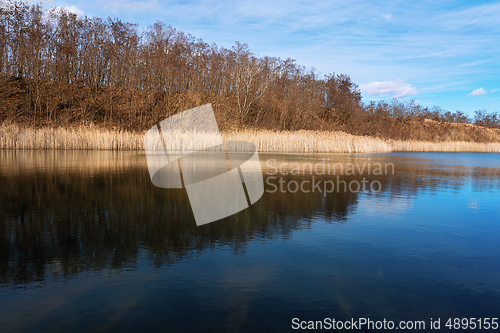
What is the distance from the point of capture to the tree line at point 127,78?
28500 millimetres

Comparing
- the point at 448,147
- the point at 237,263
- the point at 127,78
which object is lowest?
the point at 237,263

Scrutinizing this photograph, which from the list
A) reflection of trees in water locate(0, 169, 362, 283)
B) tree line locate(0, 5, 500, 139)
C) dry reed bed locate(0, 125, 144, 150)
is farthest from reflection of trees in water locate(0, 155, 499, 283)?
tree line locate(0, 5, 500, 139)

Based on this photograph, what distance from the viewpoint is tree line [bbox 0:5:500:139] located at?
93.5 ft

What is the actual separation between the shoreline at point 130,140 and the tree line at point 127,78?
6.92 metres

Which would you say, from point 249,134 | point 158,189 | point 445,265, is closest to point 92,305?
point 445,265

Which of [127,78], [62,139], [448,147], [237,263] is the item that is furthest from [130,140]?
[448,147]

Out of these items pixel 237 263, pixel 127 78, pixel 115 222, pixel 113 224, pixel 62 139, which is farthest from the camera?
pixel 127 78

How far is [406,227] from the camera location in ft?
18.2

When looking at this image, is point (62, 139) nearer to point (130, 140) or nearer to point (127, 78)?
point (130, 140)

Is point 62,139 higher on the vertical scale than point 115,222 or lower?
higher

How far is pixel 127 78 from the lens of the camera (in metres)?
32.1

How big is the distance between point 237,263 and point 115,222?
2.35 meters

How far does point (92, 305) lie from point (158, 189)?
5429 millimetres

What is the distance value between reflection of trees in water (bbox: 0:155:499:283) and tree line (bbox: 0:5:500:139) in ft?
69.3
